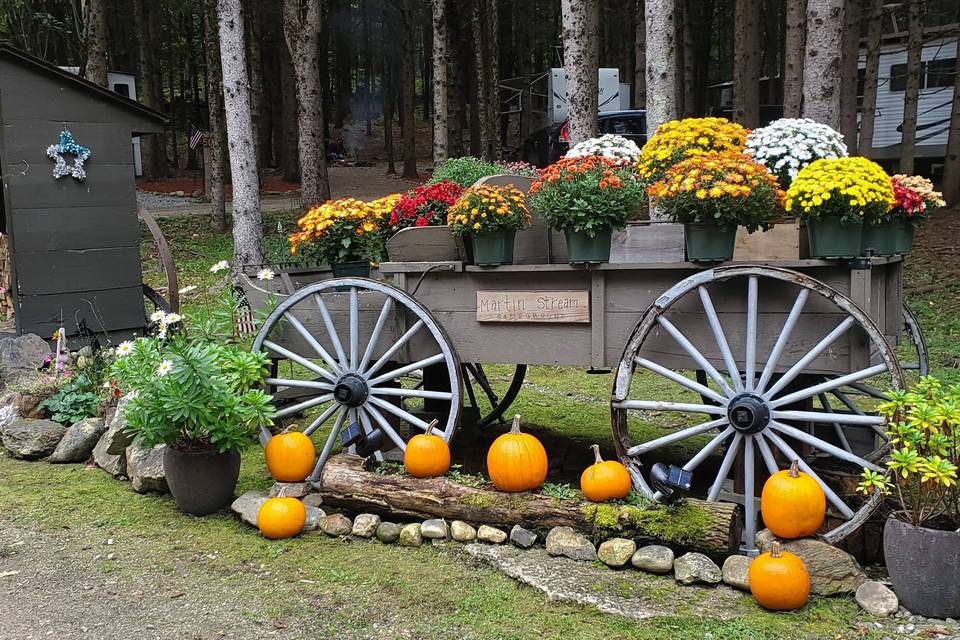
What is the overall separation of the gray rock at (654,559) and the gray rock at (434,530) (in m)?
0.88

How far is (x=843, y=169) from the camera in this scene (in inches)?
141

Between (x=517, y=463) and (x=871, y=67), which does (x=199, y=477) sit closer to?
(x=517, y=463)

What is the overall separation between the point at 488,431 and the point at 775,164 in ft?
8.08

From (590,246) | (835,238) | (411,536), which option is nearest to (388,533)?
(411,536)

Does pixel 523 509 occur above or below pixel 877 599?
above

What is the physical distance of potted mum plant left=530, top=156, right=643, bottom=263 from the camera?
3891mm

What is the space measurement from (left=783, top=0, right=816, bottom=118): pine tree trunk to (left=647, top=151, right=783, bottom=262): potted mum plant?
8123 mm

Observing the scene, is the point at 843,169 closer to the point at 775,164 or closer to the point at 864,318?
the point at 864,318

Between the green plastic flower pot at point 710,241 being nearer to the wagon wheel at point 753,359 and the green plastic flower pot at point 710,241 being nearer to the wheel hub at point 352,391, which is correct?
the wagon wheel at point 753,359

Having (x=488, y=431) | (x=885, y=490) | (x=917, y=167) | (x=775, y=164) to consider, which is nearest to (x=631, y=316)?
(x=885, y=490)

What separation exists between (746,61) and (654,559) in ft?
41.1

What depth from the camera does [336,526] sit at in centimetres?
407

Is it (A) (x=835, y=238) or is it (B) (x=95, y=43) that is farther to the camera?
(B) (x=95, y=43)

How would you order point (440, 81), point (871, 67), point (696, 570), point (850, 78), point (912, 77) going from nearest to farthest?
1. point (696, 570)
2. point (440, 81)
3. point (912, 77)
4. point (850, 78)
5. point (871, 67)
